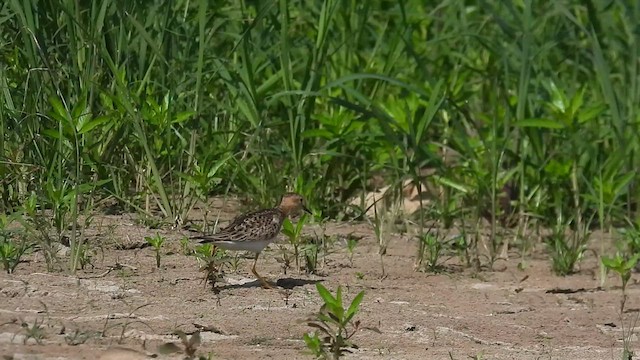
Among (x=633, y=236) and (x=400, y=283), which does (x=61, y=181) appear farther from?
(x=633, y=236)

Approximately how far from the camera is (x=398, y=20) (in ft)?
30.8

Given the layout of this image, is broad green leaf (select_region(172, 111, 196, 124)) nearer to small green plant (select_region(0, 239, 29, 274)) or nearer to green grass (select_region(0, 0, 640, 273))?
green grass (select_region(0, 0, 640, 273))

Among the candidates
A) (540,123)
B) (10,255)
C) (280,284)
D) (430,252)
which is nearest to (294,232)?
(280,284)

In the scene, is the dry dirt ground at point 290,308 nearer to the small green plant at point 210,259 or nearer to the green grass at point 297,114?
the small green plant at point 210,259

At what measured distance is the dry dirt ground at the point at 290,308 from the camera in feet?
16.8

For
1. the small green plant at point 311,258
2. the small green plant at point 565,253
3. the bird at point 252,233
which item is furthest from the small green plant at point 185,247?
the small green plant at point 565,253

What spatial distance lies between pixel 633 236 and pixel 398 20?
2922 millimetres

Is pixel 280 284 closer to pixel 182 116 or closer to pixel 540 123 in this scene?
pixel 182 116

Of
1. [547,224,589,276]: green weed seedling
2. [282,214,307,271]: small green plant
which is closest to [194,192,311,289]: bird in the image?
[282,214,307,271]: small green plant

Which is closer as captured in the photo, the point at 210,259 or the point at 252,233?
the point at 210,259

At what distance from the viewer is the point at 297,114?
7.57 m

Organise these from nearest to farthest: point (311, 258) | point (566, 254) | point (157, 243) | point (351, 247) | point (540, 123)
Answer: point (157, 243) → point (311, 258) → point (351, 247) → point (566, 254) → point (540, 123)

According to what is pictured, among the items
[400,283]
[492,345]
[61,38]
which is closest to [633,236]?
[400,283]

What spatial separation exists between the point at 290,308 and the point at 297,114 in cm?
201
